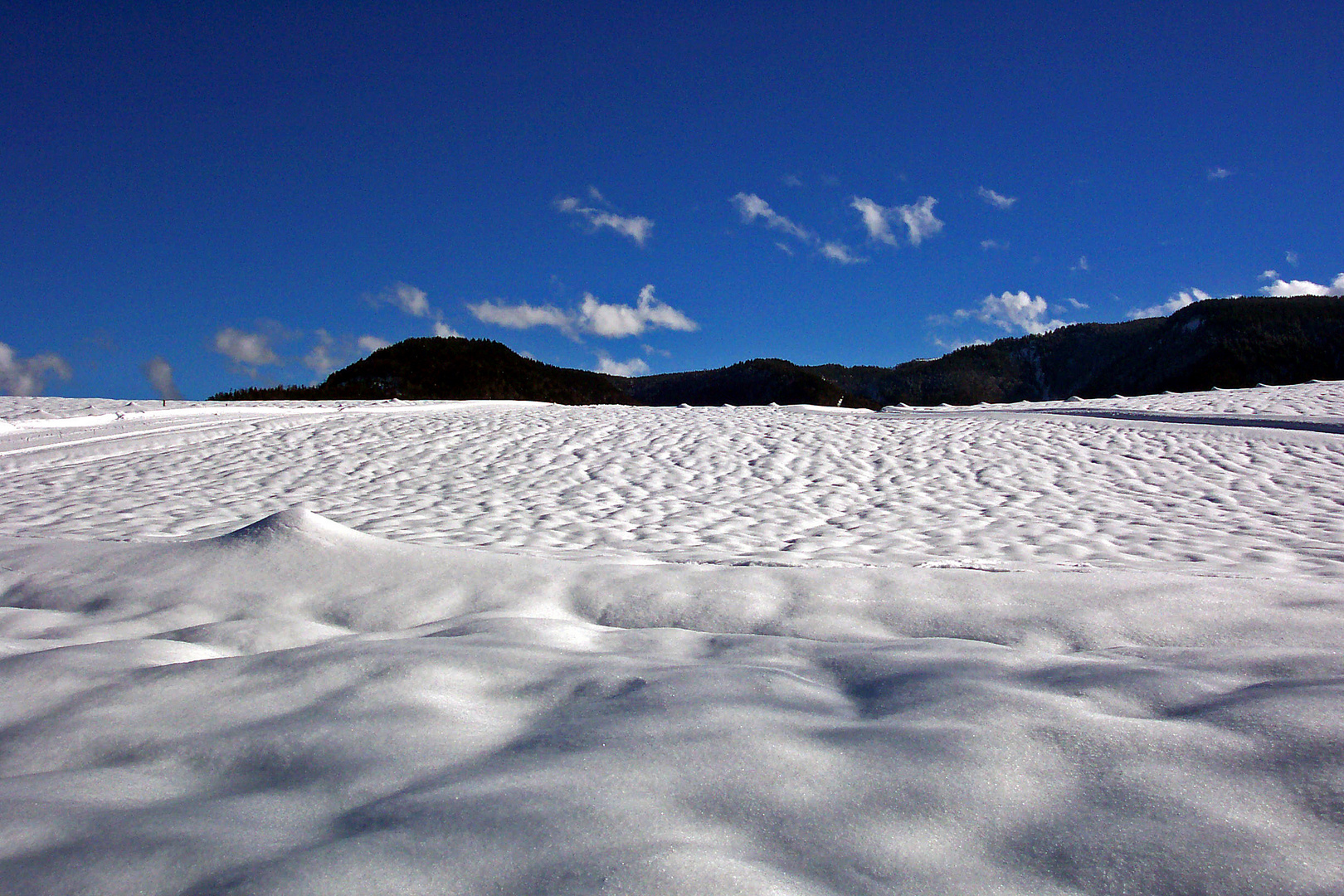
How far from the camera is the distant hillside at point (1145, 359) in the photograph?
187ft

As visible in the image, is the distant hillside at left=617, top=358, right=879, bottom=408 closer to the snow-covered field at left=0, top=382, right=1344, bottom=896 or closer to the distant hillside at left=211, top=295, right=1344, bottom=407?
the distant hillside at left=211, top=295, right=1344, bottom=407

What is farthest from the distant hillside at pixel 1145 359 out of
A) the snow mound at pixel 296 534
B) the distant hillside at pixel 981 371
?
the snow mound at pixel 296 534

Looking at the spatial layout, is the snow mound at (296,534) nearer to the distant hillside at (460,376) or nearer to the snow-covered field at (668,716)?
the snow-covered field at (668,716)

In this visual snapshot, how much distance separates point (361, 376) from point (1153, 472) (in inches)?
1376

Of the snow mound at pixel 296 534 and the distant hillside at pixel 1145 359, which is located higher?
the distant hillside at pixel 1145 359

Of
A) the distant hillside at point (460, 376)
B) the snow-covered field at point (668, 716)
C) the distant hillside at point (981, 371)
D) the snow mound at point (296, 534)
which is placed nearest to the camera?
the snow-covered field at point (668, 716)

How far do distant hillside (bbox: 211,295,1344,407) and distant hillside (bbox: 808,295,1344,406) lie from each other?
128 mm

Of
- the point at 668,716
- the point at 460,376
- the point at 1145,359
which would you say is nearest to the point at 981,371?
the point at 1145,359

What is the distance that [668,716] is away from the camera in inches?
55.7

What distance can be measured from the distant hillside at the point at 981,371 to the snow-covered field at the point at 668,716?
21.2 metres

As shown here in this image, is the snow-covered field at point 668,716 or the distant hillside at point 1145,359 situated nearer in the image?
the snow-covered field at point 668,716

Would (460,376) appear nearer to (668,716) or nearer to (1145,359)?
(668,716)

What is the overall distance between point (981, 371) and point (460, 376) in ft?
230

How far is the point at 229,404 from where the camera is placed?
13.3m
